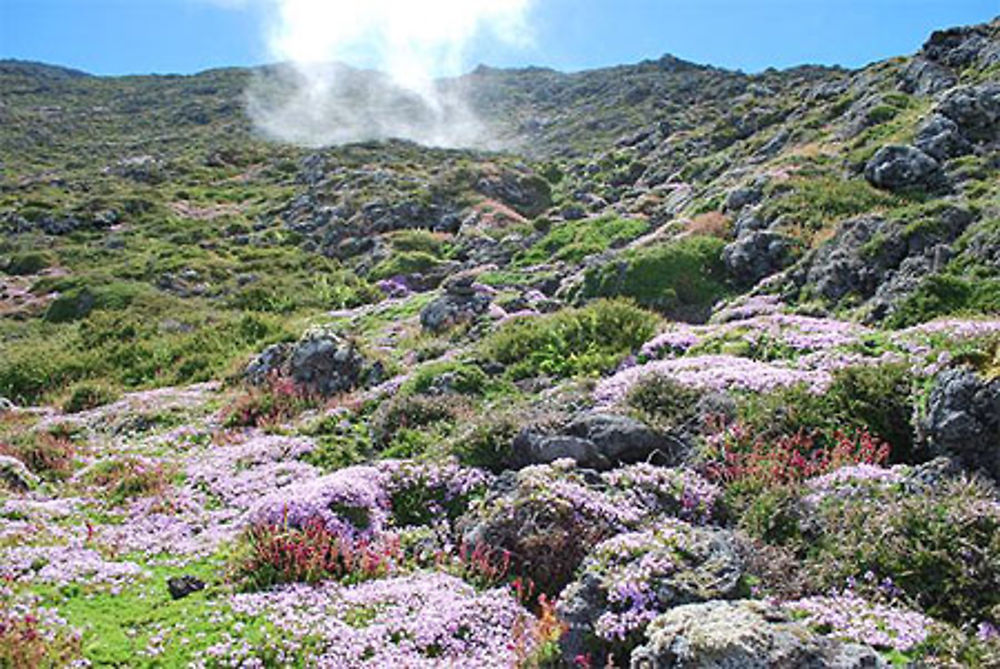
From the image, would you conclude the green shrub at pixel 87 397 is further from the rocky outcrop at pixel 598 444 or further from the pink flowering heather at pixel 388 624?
the pink flowering heather at pixel 388 624

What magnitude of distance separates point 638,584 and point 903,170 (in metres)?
24.3

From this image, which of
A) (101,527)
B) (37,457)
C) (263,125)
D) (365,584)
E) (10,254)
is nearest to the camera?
(365,584)

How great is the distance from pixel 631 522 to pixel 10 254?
5201cm

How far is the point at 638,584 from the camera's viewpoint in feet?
24.6

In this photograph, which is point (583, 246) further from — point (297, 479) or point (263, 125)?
point (263, 125)

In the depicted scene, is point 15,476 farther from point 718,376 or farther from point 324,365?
point 718,376

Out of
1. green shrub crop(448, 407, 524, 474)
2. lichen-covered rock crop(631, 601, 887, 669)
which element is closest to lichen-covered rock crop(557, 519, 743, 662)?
lichen-covered rock crop(631, 601, 887, 669)

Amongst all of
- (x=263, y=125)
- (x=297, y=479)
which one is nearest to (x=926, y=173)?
(x=297, y=479)

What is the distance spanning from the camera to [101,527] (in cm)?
1169

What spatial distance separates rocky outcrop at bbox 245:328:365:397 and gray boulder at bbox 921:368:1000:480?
45.6ft

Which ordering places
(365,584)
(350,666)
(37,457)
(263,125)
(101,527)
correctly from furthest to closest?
(263,125) < (37,457) < (101,527) < (365,584) < (350,666)

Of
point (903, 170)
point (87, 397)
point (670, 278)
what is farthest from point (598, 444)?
point (903, 170)

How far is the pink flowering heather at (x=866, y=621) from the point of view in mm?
6715

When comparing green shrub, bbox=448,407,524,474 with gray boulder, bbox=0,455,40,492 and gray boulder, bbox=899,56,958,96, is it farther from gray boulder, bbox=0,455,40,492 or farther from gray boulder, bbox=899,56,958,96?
gray boulder, bbox=899,56,958,96
